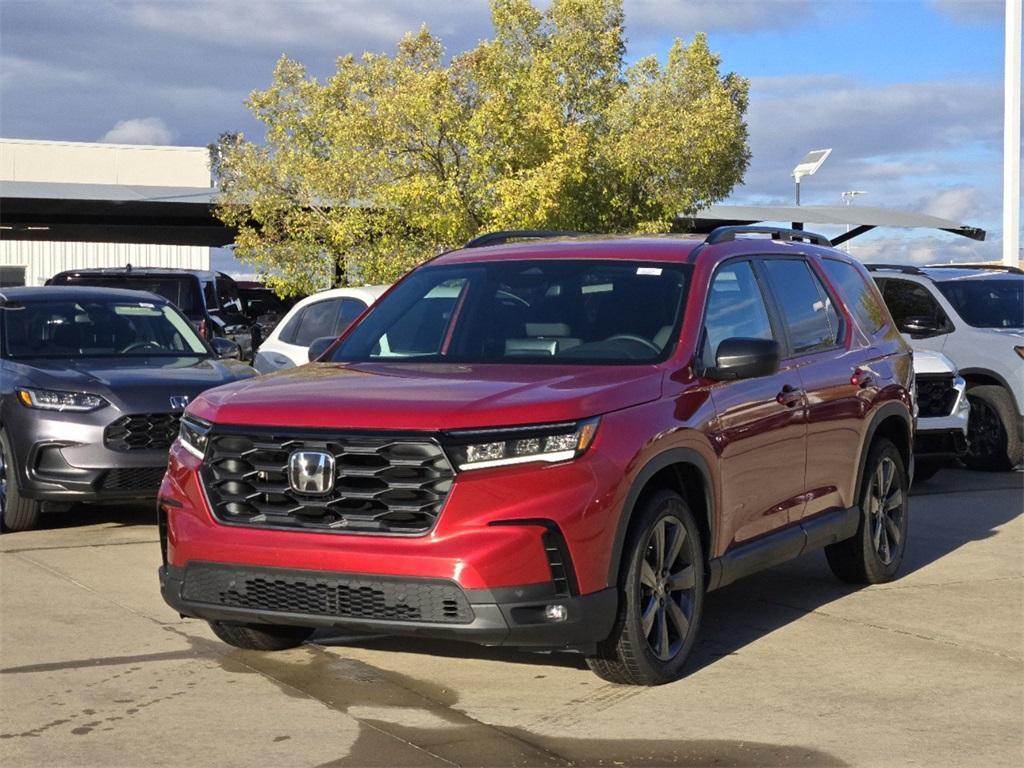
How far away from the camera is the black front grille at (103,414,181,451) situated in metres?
9.80

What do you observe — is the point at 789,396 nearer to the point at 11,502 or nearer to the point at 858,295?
the point at 858,295

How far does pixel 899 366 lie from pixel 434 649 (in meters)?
3.50

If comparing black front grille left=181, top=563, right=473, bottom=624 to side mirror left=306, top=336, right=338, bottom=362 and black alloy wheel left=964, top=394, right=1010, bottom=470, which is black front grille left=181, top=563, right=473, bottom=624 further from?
black alloy wheel left=964, top=394, right=1010, bottom=470

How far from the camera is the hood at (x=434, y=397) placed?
5543mm

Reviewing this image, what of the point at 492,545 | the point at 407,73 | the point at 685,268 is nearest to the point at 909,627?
the point at 685,268

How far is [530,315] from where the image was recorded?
686 centimetres

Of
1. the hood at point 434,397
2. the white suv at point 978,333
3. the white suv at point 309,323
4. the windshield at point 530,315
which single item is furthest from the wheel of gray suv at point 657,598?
the white suv at point 978,333

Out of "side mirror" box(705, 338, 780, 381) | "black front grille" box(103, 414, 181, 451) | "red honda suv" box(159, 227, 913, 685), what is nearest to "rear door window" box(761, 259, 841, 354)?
"red honda suv" box(159, 227, 913, 685)

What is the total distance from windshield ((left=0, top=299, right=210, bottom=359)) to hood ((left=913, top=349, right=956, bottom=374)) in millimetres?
5618

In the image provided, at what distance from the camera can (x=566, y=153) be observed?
30.4 meters

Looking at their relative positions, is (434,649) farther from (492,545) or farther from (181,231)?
(181,231)

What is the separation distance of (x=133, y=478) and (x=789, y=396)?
15.0 feet

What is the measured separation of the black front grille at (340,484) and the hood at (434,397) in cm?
7

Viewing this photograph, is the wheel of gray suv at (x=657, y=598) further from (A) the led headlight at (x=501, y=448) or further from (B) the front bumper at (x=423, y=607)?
(A) the led headlight at (x=501, y=448)
